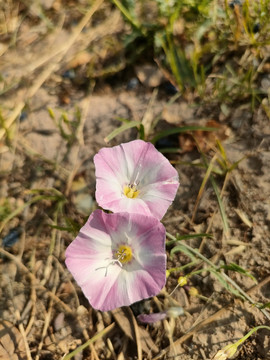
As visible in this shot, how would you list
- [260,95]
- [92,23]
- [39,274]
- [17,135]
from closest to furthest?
[39,274] → [260,95] → [17,135] → [92,23]

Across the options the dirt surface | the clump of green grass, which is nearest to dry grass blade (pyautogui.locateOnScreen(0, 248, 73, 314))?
the dirt surface

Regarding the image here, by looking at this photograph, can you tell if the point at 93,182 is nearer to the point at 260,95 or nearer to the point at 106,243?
the point at 106,243

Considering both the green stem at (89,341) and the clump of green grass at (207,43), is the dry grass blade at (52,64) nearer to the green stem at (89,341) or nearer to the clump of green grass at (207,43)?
the clump of green grass at (207,43)

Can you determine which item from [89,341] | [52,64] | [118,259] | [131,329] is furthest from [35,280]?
[52,64]

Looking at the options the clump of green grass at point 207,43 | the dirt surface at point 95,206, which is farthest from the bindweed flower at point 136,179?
the clump of green grass at point 207,43

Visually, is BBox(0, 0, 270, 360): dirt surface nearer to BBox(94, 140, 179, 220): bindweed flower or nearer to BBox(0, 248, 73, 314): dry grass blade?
BBox(0, 248, 73, 314): dry grass blade

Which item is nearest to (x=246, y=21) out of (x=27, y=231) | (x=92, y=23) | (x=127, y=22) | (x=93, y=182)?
(x=127, y=22)

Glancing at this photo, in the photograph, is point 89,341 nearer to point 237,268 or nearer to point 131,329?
point 131,329
